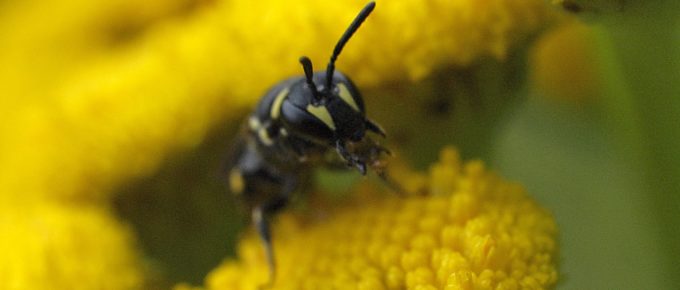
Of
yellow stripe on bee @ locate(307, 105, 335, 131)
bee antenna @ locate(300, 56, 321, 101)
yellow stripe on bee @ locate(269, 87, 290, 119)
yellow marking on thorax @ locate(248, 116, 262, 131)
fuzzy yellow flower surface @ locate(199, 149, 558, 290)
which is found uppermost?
yellow marking on thorax @ locate(248, 116, 262, 131)

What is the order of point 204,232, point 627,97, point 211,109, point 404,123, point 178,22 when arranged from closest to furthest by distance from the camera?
1. point 627,97
2. point 404,123
3. point 211,109
4. point 204,232
5. point 178,22

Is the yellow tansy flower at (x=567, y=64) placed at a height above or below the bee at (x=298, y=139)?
above

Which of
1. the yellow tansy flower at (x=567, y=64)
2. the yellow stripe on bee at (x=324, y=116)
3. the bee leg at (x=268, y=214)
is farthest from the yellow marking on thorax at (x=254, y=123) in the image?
the yellow tansy flower at (x=567, y=64)

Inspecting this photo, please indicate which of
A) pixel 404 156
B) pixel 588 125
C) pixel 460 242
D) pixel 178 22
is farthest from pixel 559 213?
pixel 178 22

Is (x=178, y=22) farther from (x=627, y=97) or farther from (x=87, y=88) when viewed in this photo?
(x=627, y=97)

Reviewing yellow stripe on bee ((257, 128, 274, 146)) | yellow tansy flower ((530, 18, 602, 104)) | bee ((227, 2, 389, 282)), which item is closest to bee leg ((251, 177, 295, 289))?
bee ((227, 2, 389, 282))

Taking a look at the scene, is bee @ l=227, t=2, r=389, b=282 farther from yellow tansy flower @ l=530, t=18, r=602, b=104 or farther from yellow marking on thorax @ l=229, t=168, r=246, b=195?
yellow tansy flower @ l=530, t=18, r=602, b=104

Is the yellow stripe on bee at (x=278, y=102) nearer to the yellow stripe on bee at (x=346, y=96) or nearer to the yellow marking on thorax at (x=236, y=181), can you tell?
the yellow stripe on bee at (x=346, y=96)
